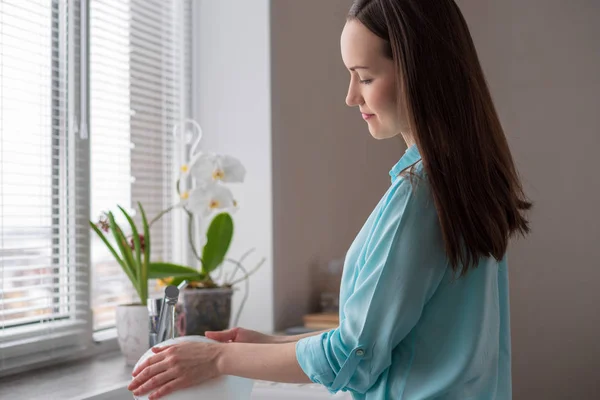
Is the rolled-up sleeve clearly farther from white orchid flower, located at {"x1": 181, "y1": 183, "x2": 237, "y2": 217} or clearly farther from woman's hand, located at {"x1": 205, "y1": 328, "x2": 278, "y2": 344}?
white orchid flower, located at {"x1": 181, "y1": 183, "x2": 237, "y2": 217}

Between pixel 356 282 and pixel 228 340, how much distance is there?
0.97 ft

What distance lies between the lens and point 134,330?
1550 mm

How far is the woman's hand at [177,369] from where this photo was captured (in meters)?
0.96

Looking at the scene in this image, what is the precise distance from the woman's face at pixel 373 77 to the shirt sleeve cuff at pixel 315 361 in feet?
0.98

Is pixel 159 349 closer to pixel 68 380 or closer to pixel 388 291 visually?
pixel 388 291

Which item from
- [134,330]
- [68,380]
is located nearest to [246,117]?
[134,330]

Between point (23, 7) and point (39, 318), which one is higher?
point (23, 7)

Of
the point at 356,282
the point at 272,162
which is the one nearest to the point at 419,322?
the point at 356,282

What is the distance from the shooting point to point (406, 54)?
91 centimetres

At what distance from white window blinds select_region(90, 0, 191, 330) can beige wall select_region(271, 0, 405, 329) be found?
0.30m

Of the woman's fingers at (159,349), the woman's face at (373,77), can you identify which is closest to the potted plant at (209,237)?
the woman's fingers at (159,349)

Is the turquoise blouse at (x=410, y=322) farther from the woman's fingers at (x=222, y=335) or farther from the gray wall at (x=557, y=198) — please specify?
the gray wall at (x=557, y=198)

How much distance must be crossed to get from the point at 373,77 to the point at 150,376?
0.52 meters

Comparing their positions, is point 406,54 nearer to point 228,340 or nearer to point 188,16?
point 228,340
